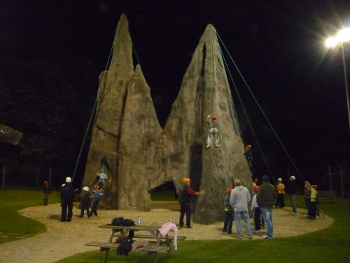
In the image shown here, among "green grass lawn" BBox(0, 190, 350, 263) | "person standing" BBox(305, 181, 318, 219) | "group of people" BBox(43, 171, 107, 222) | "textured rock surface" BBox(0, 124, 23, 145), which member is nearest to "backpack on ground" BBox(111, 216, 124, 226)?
"green grass lawn" BBox(0, 190, 350, 263)

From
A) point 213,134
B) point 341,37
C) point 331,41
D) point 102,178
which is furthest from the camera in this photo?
point 102,178

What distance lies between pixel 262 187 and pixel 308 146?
4118cm

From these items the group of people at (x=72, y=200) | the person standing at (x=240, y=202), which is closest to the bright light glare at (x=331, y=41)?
the person standing at (x=240, y=202)

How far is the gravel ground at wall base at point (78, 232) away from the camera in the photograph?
40.1 feet

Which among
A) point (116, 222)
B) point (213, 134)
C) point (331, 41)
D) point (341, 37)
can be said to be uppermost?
point (331, 41)

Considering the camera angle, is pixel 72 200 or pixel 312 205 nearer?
pixel 72 200

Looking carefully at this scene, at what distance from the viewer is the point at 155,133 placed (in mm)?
27250

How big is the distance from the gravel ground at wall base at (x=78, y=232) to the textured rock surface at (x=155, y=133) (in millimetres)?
2711

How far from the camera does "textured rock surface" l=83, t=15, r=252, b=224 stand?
2236 centimetres

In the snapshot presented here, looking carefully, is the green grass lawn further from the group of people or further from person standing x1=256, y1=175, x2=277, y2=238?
the group of people

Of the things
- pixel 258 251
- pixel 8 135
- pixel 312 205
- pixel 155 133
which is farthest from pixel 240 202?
pixel 155 133

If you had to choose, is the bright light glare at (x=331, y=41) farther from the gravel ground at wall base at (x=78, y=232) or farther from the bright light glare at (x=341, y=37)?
the gravel ground at wall base at (x=78, y=232)

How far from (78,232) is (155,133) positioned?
12.0 m

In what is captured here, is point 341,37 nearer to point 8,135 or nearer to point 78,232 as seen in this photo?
point 78,232
